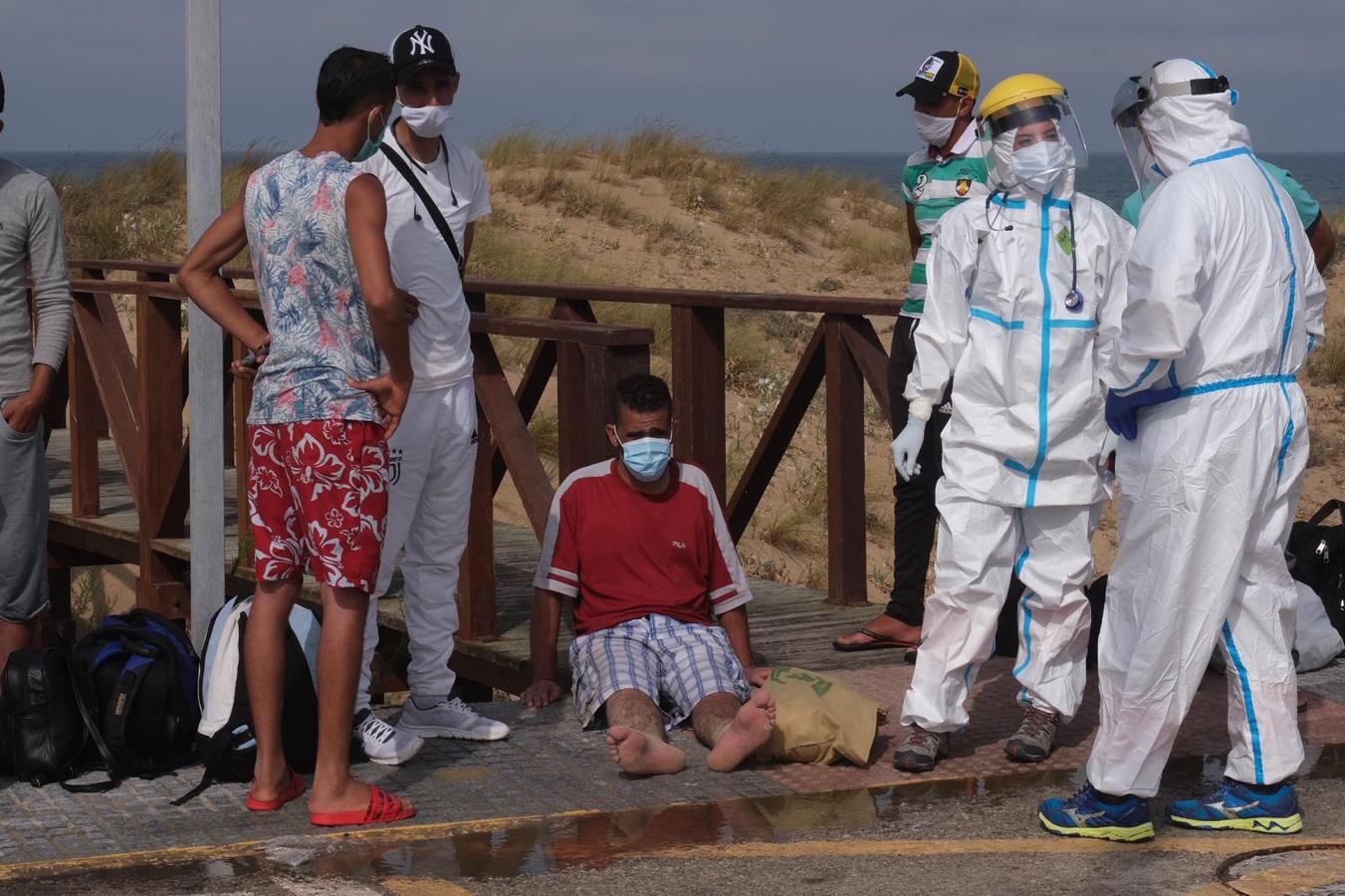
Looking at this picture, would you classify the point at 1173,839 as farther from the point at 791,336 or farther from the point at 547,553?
the point at 791,336

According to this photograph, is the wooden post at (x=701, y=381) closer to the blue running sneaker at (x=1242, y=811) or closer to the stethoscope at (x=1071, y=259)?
the stethoscope at (x=1071, y=259)

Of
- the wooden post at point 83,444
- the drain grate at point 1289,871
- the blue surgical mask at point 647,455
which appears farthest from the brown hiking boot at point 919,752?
the wooden post at point 83,444

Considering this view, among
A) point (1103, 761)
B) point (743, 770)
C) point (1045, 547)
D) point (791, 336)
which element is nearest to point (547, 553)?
point (743, 770)

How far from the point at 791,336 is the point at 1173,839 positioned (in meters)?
15.3

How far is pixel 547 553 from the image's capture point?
5180mm

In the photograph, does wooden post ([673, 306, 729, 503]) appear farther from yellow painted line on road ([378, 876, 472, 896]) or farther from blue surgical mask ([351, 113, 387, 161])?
yellow painted line on road ([378, 876, 472, 896])

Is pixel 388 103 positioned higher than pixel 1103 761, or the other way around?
pixel 388 103

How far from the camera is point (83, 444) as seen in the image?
8.70 metres

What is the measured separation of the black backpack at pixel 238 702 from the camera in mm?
4359

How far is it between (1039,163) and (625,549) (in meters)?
1.51

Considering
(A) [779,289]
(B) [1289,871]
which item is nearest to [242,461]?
(B) [1289,871]

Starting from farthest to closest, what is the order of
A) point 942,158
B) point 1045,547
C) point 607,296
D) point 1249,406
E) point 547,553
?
point 607,296
point 942,158
point 547,553
point 1045,547
point 1249,406

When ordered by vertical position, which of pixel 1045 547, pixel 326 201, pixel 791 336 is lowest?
pixel 791 336

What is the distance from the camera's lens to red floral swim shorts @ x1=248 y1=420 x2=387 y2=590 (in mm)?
4031
